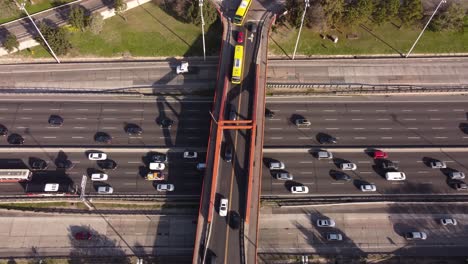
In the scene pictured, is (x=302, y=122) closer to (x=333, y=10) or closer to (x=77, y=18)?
(x=333, y=10)

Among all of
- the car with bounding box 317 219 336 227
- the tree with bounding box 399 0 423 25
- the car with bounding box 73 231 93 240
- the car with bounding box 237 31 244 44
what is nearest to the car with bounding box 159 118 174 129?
the car with bounding box 237 31 244 44

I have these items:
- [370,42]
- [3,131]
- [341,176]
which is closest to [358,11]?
[370,42]

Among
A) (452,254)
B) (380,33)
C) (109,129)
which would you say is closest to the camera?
(452,254)

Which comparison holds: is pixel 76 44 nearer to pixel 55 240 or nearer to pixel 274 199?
pixel 55 240

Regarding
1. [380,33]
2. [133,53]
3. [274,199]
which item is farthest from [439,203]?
[133,53]

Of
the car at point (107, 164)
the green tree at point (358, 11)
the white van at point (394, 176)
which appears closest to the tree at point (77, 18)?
the car at point (107, 164)

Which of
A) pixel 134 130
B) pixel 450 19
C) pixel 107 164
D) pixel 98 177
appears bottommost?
pixel 98 177

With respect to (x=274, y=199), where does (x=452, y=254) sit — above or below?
below
